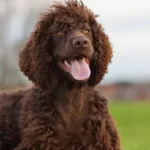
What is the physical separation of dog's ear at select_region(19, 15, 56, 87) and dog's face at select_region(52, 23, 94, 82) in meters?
0.13

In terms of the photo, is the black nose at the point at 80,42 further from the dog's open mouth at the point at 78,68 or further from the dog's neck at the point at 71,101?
the dog's neck at the point at 71,101

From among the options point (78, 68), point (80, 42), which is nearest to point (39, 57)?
point (78, 68)

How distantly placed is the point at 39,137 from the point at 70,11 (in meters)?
1.86

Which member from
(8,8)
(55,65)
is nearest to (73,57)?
(55,65)

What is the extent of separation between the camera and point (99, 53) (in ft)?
40.0

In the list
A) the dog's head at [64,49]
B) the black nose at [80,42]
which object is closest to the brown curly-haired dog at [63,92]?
the dog's head at [64,49]

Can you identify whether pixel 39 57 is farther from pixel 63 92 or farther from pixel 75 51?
pixel 75 51

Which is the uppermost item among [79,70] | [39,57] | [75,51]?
[75,51]

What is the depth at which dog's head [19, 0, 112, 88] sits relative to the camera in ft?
38.2

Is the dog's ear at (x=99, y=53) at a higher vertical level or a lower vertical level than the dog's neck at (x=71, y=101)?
higher

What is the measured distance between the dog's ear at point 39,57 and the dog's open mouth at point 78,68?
0.37 metres

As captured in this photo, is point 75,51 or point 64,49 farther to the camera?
point 64,49

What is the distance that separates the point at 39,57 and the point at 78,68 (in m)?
0.74

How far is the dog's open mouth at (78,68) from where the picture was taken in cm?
1157
